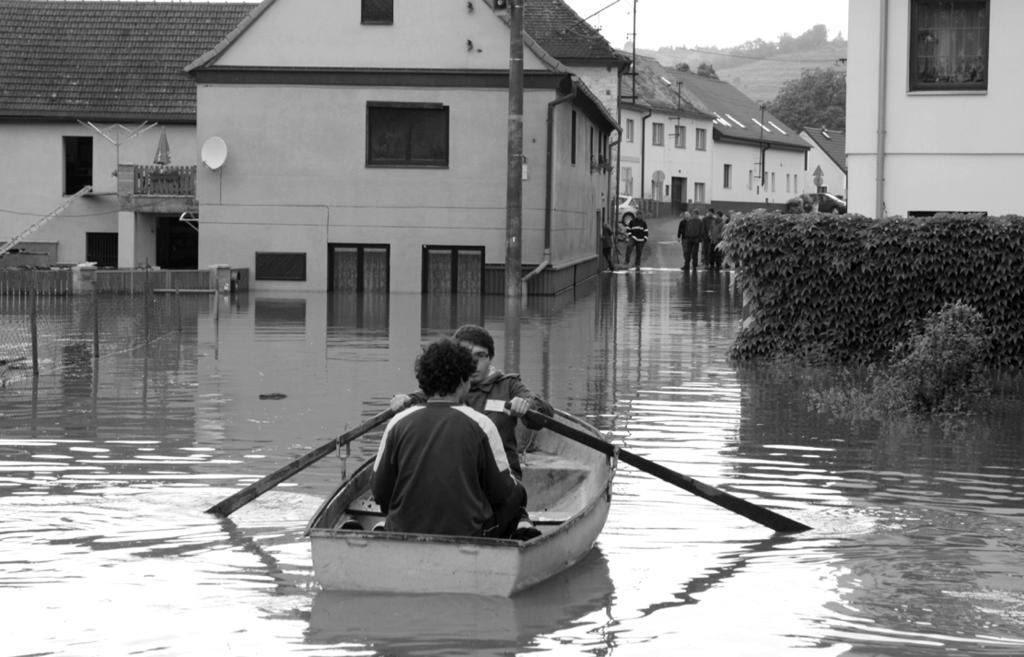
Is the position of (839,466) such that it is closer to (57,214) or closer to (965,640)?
(965,640)

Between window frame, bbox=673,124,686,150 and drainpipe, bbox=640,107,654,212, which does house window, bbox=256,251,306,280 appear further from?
window frame, bbox=673,124,686,150

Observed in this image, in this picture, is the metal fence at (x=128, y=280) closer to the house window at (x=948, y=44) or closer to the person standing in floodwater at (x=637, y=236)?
the house window at (x=948, y=44)

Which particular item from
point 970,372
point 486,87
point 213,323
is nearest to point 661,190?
point 486,87

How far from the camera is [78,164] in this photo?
46312mm

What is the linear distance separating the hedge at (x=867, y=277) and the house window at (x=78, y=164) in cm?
2906

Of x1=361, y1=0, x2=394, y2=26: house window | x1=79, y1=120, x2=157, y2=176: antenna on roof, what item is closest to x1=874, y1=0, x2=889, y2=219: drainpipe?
x1=361, y1=0, x2=394, y2=26: house window

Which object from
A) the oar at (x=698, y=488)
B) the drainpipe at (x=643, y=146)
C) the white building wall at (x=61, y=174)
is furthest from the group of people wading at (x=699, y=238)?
the oar at (x=698, y=488)

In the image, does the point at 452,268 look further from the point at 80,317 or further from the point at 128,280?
the point at 80,317

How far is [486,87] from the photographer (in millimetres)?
38125

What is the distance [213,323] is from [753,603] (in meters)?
20.6

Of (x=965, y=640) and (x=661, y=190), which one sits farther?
(x=661, y=190)

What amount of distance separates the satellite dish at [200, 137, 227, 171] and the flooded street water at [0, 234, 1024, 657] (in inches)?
647

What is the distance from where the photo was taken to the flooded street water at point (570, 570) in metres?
8.60

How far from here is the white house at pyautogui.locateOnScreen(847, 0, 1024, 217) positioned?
24.3 metres
